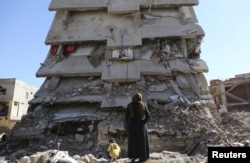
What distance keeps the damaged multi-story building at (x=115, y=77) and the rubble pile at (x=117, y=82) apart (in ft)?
0.12

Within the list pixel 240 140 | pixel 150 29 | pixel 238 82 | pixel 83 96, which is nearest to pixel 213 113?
pixel 240 140

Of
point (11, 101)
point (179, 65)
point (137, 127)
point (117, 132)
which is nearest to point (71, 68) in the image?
point (117, 132)

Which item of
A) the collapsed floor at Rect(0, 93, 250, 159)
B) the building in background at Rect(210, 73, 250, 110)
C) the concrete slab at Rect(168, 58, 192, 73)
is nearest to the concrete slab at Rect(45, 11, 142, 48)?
the concrete slab at Rect(168, 58, 192, 73)

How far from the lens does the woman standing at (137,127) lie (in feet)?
18.1

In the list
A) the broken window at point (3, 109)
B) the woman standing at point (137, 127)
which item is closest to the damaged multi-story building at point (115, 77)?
the woman standing at point (137, 127)

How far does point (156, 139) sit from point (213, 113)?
135 inches

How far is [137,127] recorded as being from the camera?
18.4 ft

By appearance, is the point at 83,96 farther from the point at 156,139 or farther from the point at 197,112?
the point at 197,112

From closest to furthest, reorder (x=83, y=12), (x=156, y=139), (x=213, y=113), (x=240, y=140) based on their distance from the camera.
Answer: (x=240, y=140), (x=156, y=139), (x=213, y=113), (x=83, y=12)

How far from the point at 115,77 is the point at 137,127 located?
15.0 feet

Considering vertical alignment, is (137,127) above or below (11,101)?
below

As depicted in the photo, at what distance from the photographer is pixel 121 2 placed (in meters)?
11.7

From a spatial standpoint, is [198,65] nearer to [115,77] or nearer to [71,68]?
[115,77]

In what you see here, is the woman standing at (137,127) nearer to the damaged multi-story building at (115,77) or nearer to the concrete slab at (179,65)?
the damaged multi-story building at (115,77)
